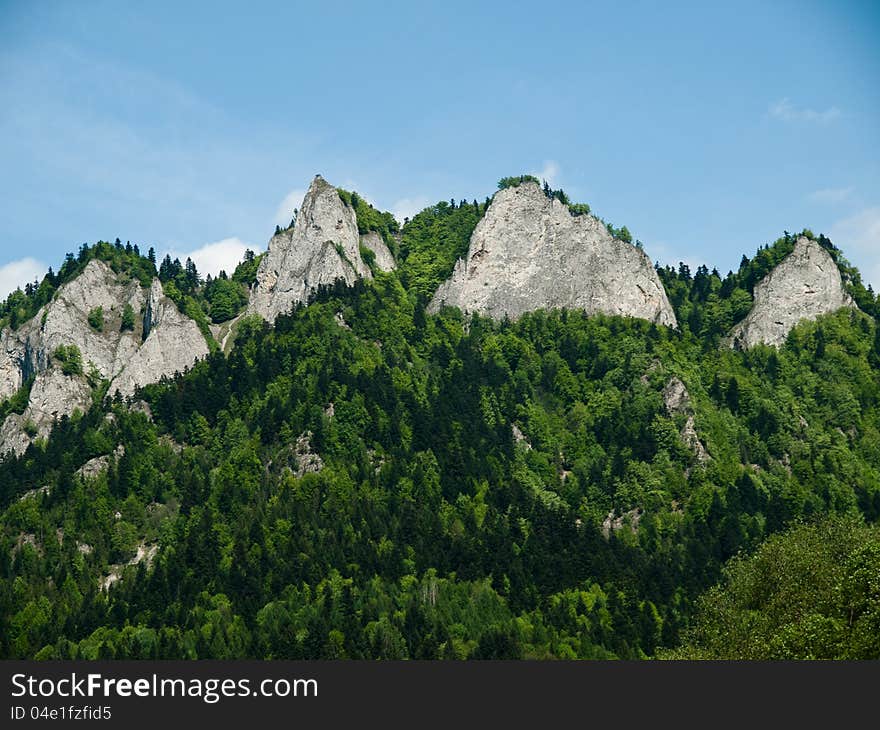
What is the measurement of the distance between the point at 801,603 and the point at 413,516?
71737mm

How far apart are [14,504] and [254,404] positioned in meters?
35.9

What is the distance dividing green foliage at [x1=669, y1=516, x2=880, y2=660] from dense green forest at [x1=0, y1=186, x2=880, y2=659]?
0.59 m

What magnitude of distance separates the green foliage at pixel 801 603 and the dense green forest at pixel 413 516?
0.59 m

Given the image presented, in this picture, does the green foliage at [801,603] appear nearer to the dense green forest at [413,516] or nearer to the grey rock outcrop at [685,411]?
the dense green forest at [413,516]

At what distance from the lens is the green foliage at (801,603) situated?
8125cm

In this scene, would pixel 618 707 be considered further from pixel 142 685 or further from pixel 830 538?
pixel 830 538

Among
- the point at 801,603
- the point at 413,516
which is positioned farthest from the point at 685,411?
the point at 801,603

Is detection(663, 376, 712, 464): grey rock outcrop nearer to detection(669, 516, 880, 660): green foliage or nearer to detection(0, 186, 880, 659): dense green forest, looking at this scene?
detection(0, 186, 880, 659): dense green forest

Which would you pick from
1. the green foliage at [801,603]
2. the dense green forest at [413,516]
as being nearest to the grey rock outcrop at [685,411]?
the dense green forest at [413,516]

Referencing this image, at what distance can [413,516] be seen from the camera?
159500 mm

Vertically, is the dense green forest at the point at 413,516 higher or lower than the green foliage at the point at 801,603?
higher

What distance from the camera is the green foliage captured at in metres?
81.2

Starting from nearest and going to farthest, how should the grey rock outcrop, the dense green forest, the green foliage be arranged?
the green foliage
the dense green forest
the grey rock outcrop

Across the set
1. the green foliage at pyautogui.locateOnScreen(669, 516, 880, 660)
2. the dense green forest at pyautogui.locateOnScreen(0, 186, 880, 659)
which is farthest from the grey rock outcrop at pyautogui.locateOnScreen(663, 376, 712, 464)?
the green foliage at pyautogui.locateOnScreen(669, 516, 880, 660)
